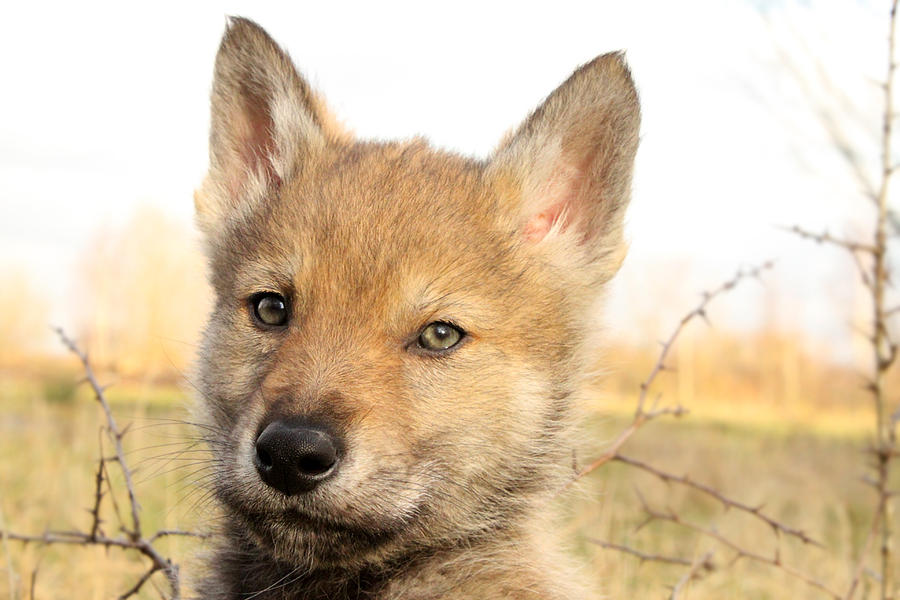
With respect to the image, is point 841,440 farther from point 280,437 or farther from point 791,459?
point 280,437

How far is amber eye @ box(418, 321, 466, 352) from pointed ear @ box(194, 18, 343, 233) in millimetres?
1058

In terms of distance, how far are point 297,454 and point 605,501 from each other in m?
3.98

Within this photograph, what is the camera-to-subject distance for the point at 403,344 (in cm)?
287

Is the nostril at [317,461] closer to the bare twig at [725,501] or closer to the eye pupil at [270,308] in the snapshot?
the eye pupil at [270,308]

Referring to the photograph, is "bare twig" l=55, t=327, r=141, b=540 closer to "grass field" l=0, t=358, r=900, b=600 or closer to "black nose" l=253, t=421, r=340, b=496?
"grass field" l=0, t=358, r=900, b=600

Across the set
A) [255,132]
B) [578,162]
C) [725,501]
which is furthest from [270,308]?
[725,501]

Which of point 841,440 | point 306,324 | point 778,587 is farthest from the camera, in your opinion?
point 841,440

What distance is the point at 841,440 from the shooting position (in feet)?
75.0

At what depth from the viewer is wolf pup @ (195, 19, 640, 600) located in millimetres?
2582

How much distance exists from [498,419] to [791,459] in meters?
15.6

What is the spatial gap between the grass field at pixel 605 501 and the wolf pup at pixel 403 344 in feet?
1.58

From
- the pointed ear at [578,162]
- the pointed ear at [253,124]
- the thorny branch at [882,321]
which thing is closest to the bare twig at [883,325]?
the thorny branch at [882,321]

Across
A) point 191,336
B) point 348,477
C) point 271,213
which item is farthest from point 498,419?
Result: point 191,336

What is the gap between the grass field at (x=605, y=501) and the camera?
4.78m
